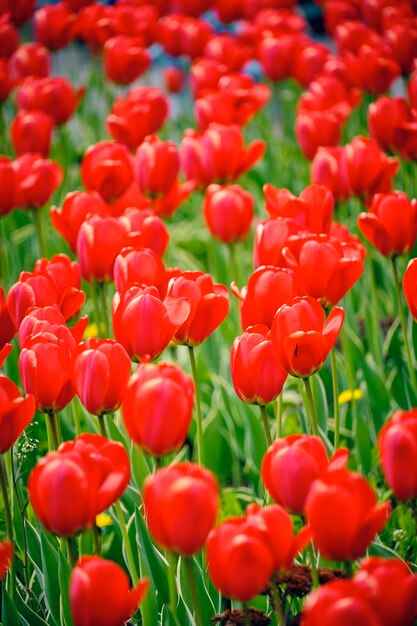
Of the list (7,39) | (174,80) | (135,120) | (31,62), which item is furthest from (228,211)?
(174,80)

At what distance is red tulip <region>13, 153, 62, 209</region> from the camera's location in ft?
7.88

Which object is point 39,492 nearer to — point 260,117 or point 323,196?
point 323,196

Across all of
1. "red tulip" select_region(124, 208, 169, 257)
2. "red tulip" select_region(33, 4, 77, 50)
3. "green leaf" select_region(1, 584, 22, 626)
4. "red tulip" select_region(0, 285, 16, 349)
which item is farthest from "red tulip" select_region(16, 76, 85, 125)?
"green leaf" select_region(1, 584, 22, 626)

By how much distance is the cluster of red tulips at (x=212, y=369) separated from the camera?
3.28 ft

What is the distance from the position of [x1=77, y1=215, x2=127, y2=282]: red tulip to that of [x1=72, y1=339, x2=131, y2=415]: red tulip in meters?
0.55

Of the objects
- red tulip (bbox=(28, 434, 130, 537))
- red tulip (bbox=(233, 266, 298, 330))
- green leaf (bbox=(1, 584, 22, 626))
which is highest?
red tulip (bbox=(28, 434, 130, 537))

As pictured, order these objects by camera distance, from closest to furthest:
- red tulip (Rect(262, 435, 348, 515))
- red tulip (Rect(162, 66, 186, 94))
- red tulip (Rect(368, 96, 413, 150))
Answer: red tulip (Rect(262, 435, 348, 515)) < red tulip (Rect(368, 96, 413, 150)) < red tulip (Rect(162, 66, 186, 94))

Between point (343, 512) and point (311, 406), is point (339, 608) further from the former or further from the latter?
point (311, 406)

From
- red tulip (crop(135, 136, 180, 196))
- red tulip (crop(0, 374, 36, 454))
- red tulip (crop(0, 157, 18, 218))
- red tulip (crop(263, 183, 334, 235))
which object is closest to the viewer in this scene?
red tulip (crop(0, 374, 36, 454))

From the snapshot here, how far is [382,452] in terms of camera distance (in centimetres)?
106

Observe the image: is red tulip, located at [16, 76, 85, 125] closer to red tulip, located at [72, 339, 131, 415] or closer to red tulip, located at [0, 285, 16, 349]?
red tulip, located at [0, 285, 16, 349]

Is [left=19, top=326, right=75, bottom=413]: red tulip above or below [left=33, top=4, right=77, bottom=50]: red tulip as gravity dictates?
above

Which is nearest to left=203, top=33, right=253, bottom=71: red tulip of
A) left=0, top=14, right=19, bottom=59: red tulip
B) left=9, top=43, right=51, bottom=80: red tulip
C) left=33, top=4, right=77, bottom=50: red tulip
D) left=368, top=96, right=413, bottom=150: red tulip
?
left=33, top=4, right=77, bottom=50: red tulip

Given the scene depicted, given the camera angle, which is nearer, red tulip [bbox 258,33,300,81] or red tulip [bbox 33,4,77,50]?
red tulip [bbox 258,33,300,81]
